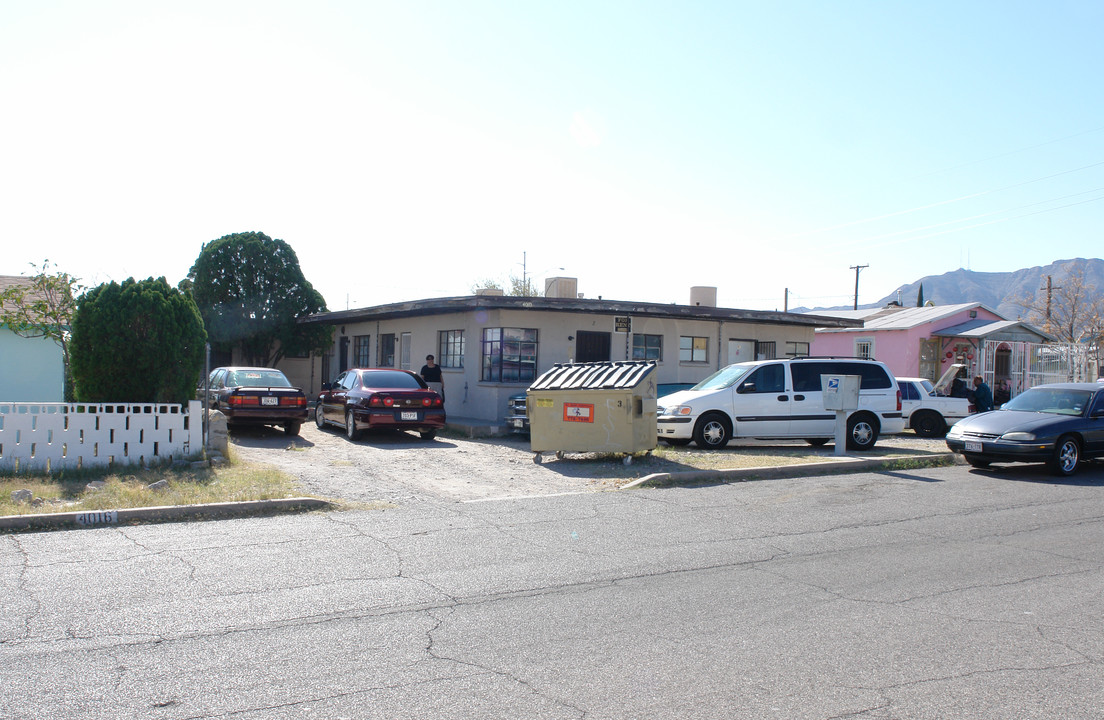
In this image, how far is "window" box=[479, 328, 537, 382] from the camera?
63.3 feet

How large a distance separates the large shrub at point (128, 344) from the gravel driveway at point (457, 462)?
70.2 inches

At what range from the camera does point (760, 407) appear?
1520 cm

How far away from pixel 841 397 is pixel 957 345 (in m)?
21.1

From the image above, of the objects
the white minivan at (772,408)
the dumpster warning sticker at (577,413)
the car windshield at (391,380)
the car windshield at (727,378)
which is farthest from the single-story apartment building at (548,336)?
the dumpster warning sticker at (577,413)

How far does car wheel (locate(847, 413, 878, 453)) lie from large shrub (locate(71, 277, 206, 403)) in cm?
1188

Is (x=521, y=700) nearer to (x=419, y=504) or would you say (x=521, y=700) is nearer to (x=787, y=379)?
(x=419, y=504)

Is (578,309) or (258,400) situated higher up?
(578,309)

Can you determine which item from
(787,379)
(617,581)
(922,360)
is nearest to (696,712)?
(617,581)

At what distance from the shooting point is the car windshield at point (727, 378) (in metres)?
15.4

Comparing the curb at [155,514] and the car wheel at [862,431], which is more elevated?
the car wheel at [862,431]

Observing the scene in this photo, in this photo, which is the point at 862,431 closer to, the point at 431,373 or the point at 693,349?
the point at 693,349

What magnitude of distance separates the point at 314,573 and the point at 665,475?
19.1 feet

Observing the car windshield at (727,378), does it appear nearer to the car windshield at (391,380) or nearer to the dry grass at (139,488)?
the car windshield at (391,380)

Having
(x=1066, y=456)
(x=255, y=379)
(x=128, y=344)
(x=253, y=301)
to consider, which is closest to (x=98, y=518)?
(x=128, y=344)
